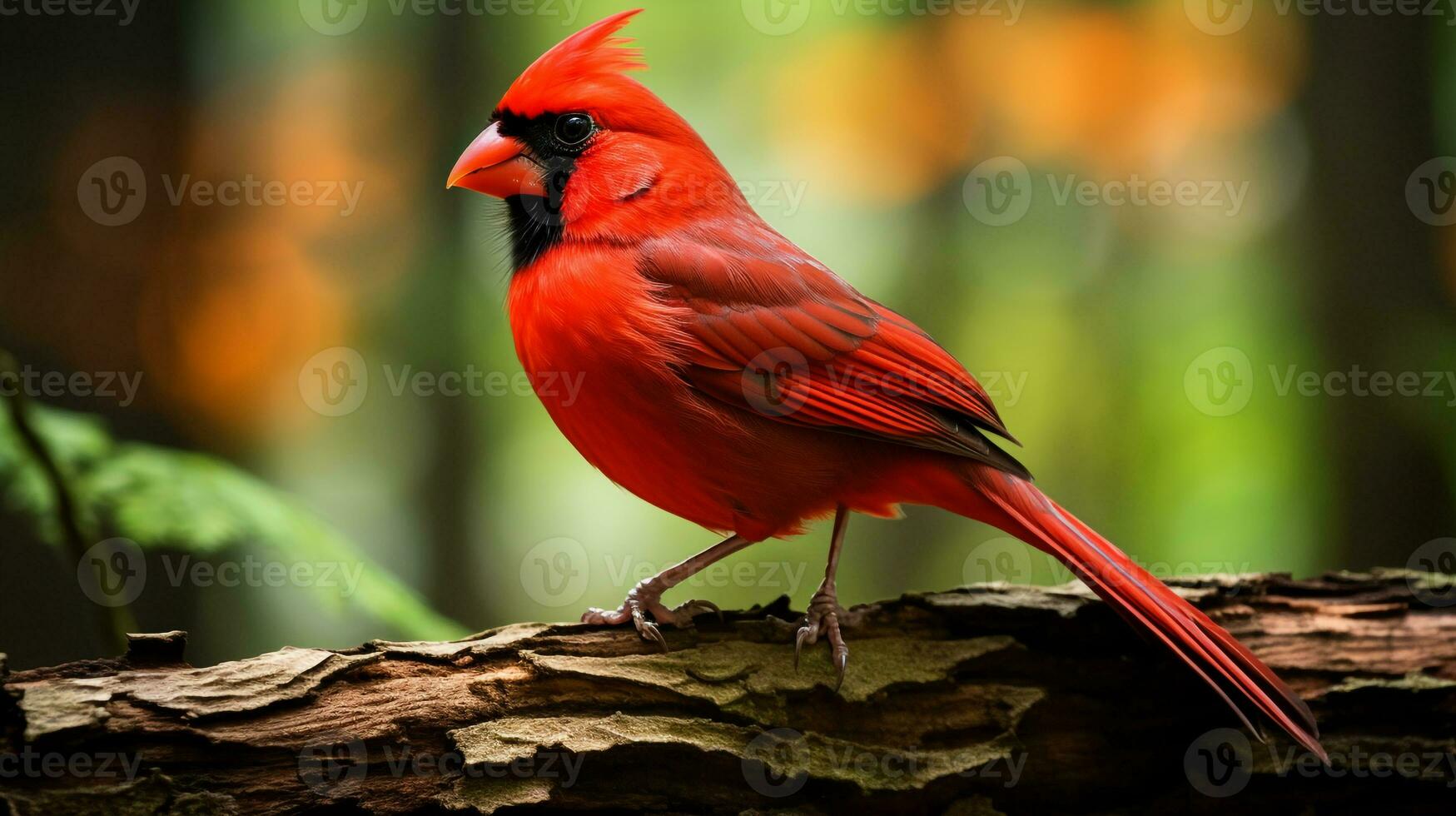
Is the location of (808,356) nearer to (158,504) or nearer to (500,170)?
(500,170)

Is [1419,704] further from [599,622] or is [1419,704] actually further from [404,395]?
[404,395]

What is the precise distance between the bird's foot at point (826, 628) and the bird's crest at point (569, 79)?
1.23 m

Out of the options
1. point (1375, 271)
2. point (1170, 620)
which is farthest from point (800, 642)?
point (1375, 271)

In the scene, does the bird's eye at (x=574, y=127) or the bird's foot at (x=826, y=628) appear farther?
the bird's eye at (x=574, y=127)

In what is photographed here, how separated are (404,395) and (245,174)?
95 cm

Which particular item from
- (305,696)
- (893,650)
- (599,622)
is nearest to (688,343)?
(599,622)

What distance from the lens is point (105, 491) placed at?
2400mm

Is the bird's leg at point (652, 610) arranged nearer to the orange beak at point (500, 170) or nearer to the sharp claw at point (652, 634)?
the sharp claw at point (652, 634)

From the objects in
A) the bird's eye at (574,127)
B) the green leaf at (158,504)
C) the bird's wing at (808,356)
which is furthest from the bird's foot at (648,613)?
the bird's eye at (574,127)

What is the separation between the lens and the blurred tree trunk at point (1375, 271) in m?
3.82

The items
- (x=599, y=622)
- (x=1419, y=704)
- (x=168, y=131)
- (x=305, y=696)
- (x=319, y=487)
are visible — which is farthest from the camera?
(x=319, y=487)

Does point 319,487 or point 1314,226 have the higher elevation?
point 1314,226

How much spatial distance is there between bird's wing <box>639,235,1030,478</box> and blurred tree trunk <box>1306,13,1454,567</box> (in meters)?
2.38

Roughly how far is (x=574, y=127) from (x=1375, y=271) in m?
3.31
